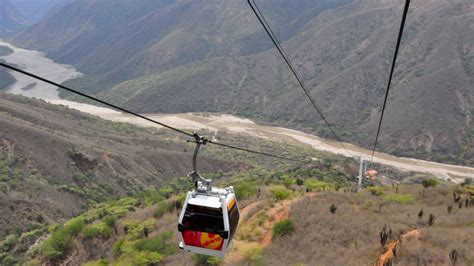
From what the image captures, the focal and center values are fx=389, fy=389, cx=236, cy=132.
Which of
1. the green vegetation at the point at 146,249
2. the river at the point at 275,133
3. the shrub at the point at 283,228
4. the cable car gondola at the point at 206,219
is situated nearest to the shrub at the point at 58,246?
the green vegetation at the point at 146,249

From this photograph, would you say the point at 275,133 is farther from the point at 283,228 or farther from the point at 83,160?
the point at 283,228

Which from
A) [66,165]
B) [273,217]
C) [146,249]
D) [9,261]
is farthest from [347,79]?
[146,249]

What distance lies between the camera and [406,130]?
8581 centimetres

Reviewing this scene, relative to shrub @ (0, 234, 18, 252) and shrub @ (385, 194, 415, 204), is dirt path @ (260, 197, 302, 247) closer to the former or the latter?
shrub @ (385, 194, 415, 204)

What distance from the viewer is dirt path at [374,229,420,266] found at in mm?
16880

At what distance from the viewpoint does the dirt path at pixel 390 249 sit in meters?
16.9

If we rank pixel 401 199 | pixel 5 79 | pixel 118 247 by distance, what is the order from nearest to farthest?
1. pixel 118 247
2. pixel 401 199
3. pixel 5 79

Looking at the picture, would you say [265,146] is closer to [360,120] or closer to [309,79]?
[360,120]

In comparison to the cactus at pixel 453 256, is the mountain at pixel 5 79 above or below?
above

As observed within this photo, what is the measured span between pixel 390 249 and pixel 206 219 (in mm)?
10689

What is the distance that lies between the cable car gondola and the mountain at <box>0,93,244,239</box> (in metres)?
32.8

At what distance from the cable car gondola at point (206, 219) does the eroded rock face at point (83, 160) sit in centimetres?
4594

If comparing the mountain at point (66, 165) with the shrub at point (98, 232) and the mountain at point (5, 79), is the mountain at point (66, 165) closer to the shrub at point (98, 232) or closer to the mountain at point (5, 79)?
the shrub at point (98, 232)

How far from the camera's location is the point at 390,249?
58.5 ft
